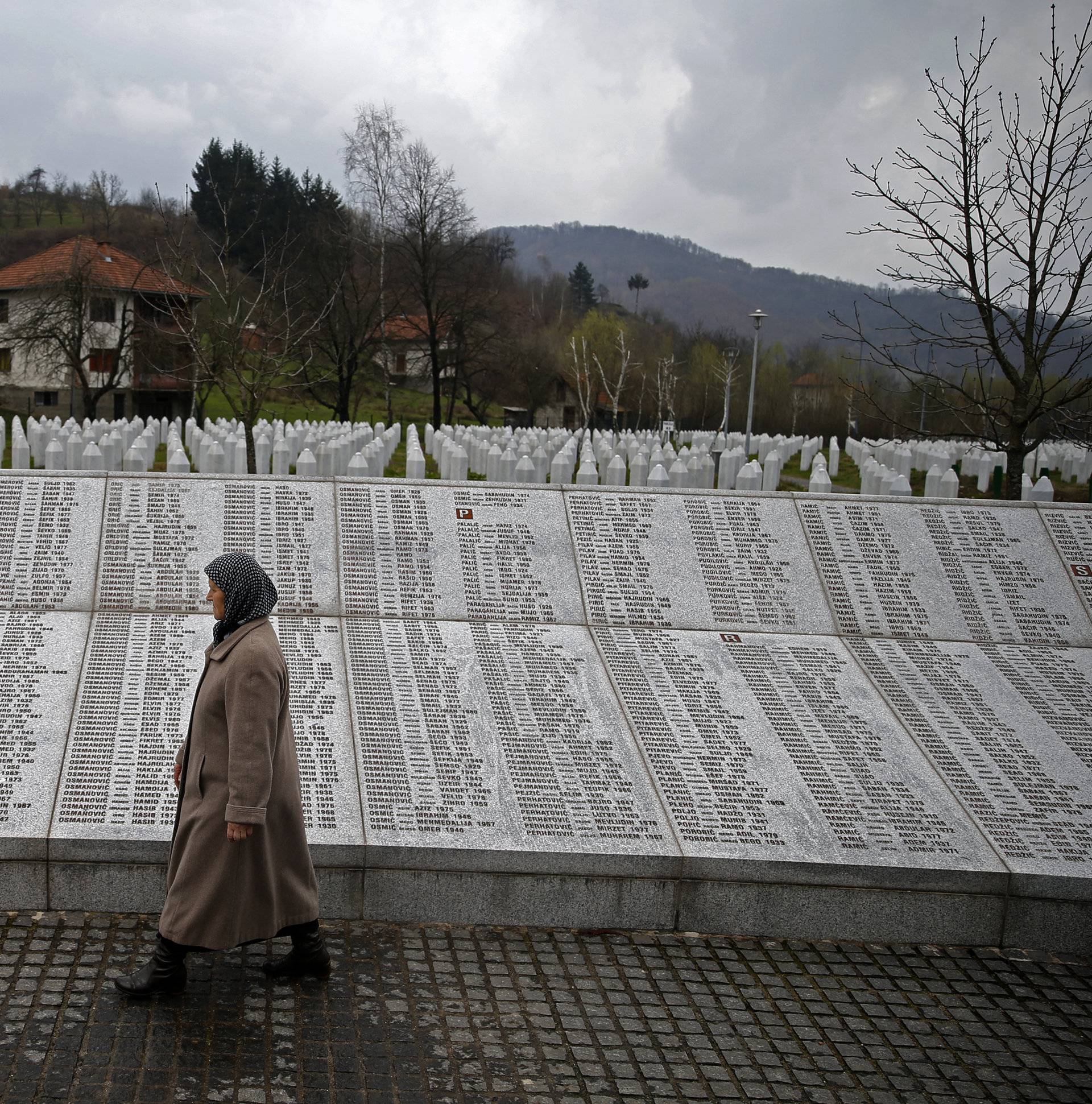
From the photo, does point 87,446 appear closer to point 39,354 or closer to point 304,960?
point 304,960

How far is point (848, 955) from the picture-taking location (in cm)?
546

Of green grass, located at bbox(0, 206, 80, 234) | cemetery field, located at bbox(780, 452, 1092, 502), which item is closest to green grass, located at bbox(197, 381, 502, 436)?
cemetery field, located at bbox(780, 452, 1092, 502)

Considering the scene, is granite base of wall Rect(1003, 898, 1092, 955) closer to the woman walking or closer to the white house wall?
the woman walking

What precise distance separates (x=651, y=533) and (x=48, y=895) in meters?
4.68

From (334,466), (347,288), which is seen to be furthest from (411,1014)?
(347,288)

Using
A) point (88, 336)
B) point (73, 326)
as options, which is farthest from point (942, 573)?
point (88, 336)

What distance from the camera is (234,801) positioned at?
13.9ft

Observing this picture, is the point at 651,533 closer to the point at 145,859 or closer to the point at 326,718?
the point at 326,718

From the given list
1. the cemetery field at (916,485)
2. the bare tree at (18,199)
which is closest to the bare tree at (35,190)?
the bare tree at (18,199)

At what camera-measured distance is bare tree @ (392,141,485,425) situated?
36.3 m

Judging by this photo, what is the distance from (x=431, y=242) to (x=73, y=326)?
11.8 metres

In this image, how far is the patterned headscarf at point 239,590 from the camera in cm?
441

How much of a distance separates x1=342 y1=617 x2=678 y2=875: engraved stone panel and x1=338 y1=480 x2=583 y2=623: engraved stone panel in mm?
188

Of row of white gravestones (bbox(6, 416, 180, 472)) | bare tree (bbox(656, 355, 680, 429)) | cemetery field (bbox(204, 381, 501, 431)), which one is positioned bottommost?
row of white gravestones (bbox(6, 416, 180, 472))
